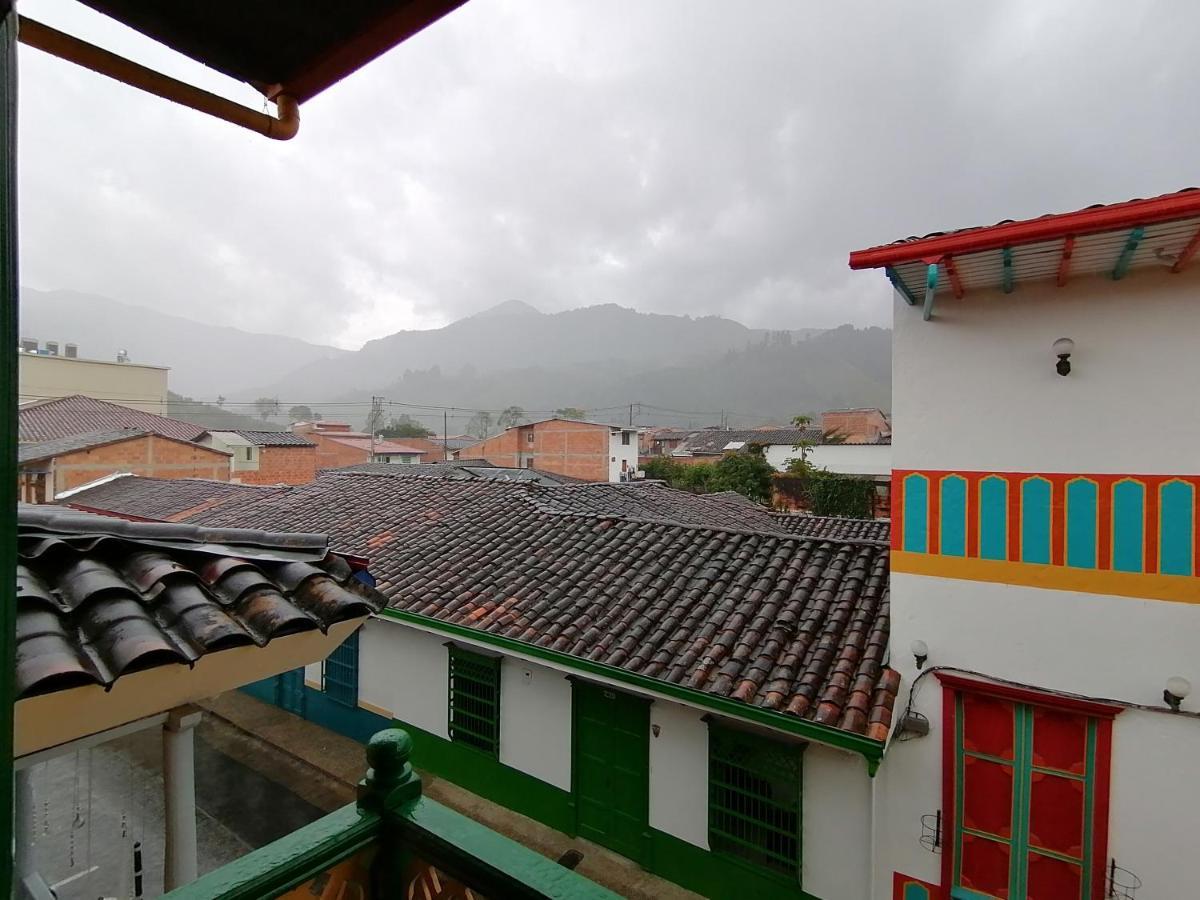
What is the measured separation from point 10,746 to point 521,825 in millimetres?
7466

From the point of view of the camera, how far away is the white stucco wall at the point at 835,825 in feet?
17.8

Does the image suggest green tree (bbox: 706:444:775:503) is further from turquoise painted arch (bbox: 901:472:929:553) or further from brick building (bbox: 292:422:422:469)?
brick building (bbox: 292:422:422:469)

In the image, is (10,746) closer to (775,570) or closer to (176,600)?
(176,600)

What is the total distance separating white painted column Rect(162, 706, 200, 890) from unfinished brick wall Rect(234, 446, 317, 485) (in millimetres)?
28702

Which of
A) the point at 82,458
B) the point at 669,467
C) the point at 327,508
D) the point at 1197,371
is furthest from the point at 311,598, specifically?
the point at 669,467

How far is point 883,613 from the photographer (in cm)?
608

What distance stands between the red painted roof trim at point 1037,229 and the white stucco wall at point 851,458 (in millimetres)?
26227

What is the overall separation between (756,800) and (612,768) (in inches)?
63.9

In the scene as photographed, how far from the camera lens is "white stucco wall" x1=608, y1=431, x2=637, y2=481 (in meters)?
39.1

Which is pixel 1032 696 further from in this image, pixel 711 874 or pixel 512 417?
pixel 512 417

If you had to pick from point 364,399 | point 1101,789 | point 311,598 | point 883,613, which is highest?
point 364,399

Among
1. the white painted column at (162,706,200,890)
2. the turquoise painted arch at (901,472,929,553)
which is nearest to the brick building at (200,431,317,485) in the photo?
the white painted column at (162,706,200,890)

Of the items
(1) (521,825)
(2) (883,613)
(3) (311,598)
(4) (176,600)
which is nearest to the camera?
(4) (176,600)

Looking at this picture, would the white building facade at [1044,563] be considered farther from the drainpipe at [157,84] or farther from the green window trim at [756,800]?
the drainpipe at [157,84]
